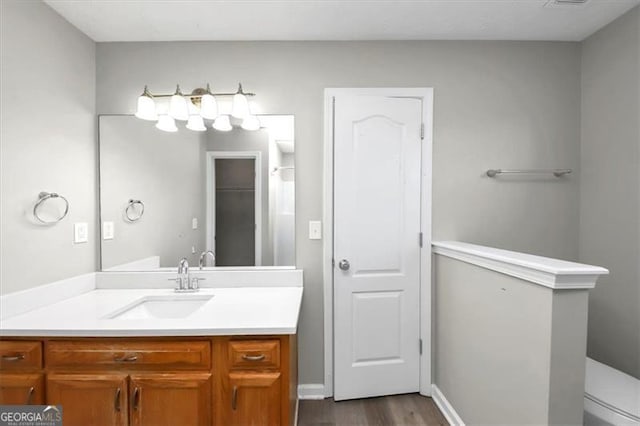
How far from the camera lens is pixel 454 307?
190 cm

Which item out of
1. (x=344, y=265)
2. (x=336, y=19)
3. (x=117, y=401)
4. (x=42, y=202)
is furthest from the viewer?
(x=344, y=265)

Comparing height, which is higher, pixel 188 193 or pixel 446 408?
pixel 188 193

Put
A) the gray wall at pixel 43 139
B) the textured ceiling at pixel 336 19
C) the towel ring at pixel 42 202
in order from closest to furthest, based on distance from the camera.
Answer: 1. the gray wall at pixel 43 139
2. the towel ring at pixel 42 202
3. the textured ceiling at pixel 336 19

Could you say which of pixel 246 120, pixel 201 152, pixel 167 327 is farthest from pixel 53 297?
pixel 246 120

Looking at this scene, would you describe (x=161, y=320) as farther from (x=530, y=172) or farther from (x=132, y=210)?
(x=530, y=172)

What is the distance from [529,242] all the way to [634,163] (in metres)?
0.73

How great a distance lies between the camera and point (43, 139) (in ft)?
5.51

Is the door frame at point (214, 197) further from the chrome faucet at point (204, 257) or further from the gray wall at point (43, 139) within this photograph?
the gray wall at point (43, 139)

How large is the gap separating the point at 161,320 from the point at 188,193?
35.5 inches

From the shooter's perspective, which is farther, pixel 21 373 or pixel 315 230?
pixel 315 230

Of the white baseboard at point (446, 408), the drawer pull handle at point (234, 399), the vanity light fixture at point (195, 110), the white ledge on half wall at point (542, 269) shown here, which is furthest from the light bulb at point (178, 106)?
the white baseboard at point (446, 408)

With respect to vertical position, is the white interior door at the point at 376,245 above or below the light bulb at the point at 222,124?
below

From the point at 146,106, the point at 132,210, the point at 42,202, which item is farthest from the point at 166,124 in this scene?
the point at 42,202

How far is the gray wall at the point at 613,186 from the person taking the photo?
1.81 meters
